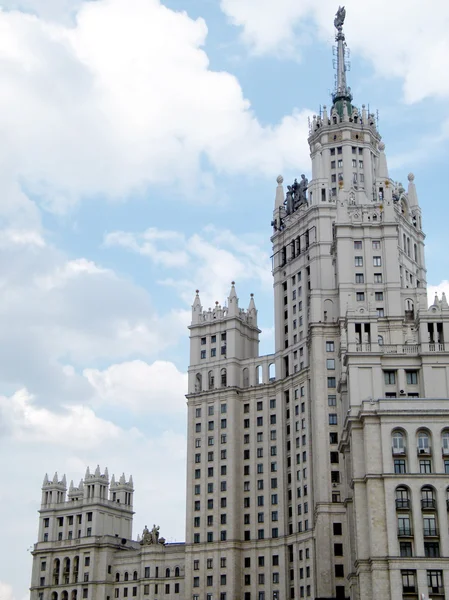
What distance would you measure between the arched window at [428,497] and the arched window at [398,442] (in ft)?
15.1

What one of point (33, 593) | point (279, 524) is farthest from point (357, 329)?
point (33, 593)

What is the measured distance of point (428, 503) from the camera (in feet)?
323

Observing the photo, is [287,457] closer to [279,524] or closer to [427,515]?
[279,524]

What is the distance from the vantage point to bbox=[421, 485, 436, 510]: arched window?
9850cm

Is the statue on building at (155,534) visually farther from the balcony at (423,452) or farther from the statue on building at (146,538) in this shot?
the balcony at (423,452)

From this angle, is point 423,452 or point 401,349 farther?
point 401,349

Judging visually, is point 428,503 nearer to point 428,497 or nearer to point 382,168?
point 428,497

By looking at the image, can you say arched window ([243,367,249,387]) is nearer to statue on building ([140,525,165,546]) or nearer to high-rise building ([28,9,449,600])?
high-rise building ([28,9,449,600])

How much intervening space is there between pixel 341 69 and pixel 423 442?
9338cm

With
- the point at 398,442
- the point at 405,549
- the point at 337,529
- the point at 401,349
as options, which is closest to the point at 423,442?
the point at 398,442

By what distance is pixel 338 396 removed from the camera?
137m

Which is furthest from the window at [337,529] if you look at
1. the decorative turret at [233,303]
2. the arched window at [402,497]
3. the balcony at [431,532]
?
the decorative turret at [233,303]

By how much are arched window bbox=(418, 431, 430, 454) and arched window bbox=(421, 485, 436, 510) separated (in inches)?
155

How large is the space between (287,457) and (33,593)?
59195mm
